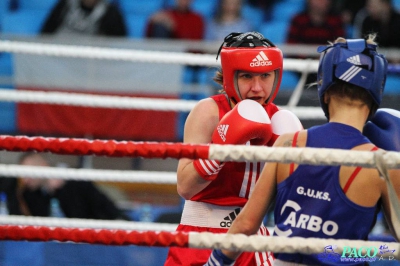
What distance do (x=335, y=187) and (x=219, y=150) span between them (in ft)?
0.97

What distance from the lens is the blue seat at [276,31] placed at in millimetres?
5715

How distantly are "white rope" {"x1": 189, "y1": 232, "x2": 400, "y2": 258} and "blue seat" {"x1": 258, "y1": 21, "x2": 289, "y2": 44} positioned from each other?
13.7ft

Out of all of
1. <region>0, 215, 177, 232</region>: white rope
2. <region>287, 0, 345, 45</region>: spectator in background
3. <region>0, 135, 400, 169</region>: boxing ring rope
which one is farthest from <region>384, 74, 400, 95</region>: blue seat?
<region>0, 135, 400, 169</region>: boxing ring rope

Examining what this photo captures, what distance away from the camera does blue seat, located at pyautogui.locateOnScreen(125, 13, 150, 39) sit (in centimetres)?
596

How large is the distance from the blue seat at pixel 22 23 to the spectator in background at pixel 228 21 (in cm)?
160

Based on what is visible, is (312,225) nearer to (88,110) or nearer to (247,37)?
(247,37)

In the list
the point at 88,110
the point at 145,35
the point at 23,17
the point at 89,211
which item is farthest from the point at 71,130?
the point at 23,17

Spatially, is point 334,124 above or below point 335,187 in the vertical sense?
above

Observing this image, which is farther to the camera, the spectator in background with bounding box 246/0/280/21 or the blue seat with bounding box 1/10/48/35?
the spectator in background with bounding box 246/0/280/21

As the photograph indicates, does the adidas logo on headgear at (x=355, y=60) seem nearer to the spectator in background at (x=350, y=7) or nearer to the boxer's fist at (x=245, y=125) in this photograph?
the boxer's fist at (x=245, y=125)

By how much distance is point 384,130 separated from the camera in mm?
1776

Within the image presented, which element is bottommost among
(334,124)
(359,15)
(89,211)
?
(89,211)

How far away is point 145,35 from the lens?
219 inches

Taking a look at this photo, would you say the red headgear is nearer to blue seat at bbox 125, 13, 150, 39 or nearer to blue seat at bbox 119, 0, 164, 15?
blue seat at bbox 125, 13, 150, 39
